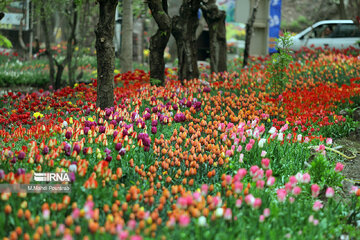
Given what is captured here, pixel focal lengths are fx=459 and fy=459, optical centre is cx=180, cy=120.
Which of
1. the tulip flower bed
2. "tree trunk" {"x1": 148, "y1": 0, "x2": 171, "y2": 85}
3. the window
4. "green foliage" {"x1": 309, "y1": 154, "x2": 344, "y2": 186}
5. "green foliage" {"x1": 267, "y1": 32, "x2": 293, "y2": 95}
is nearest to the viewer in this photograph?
the tulip flower bed

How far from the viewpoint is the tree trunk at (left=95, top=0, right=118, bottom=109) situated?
7.16 metres

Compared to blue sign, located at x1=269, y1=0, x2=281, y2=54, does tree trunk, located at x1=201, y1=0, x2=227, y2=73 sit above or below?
below

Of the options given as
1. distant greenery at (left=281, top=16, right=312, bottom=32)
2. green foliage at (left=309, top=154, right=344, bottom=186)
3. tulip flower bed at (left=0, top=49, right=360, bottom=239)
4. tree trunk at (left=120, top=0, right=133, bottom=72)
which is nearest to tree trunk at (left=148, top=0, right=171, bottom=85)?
tulip flower bed at (left=0, top=49, right=360, bottom=239)

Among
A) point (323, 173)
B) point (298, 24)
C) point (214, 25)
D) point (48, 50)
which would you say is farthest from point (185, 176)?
point (298, 24)

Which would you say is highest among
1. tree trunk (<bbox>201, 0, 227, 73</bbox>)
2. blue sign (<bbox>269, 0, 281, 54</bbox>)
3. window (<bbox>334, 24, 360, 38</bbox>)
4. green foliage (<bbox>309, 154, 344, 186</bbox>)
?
blue sign (<bbox>269, 0, 281, 54</bbox>)

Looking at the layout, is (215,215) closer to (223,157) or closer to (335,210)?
(335,210)

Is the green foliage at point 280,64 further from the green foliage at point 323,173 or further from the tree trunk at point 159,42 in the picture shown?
the green foliage at point 323,173

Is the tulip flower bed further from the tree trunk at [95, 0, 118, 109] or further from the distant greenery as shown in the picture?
the distant greenery

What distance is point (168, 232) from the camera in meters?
3.44

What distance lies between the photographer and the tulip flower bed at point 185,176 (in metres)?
3.44

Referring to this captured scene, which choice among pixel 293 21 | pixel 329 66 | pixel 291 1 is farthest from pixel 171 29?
pixel 291 1

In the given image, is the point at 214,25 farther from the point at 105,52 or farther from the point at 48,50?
the point at 105,52

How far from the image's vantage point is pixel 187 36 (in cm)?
1061

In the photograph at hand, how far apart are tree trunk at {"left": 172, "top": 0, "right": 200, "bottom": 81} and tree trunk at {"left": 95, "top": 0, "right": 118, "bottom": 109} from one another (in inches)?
136
